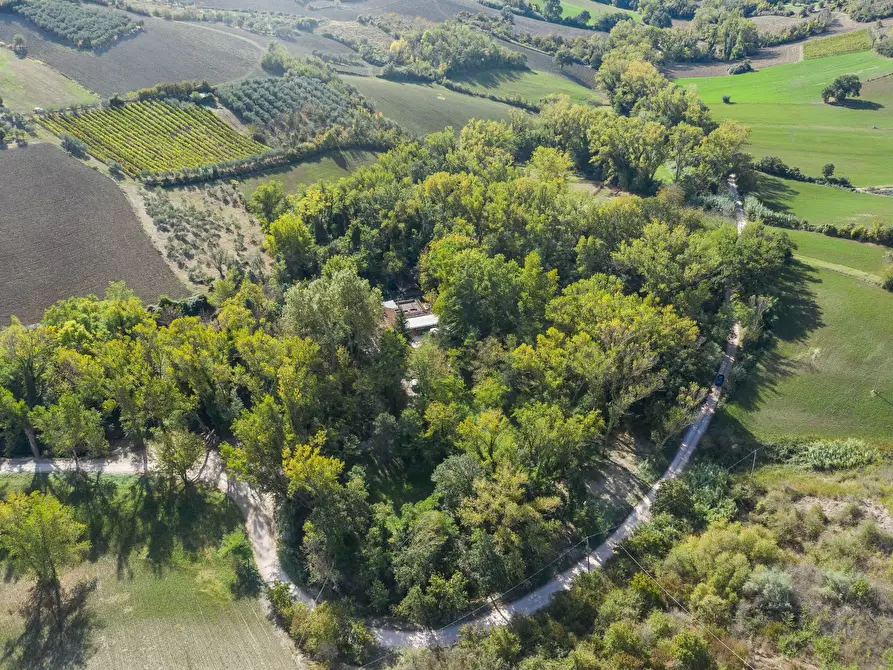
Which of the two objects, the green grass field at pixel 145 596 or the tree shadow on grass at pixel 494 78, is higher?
the tree shadow on grass at pixel 494 78

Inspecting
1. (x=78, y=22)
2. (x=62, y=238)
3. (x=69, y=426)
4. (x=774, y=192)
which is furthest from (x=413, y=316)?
(x=78, y=22)

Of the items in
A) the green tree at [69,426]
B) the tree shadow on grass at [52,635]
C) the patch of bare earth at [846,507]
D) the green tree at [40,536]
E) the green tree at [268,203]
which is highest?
the green tree at [268,203]

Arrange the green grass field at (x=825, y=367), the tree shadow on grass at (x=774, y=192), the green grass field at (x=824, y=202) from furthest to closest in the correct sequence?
the tree shadow on grass at (x=774, y=192), the green grass field at (x=824, y=202), the green grass field at (x=825, y=367)

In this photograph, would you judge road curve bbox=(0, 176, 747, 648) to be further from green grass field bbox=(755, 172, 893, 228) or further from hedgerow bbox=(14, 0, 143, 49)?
hedgerow bbox=(14, 0, 143, 49)

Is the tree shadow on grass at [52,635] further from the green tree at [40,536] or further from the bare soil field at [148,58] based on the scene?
the bare soil field at [148,58]

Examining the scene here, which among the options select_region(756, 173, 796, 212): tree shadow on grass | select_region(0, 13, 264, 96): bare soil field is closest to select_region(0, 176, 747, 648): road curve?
select_region(756, 173, 796, 212): tree shadow on grass

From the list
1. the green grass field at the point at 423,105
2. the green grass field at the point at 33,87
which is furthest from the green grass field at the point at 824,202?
the green grass field at the point at 33,87

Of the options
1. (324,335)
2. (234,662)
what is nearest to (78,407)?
(324,335)
